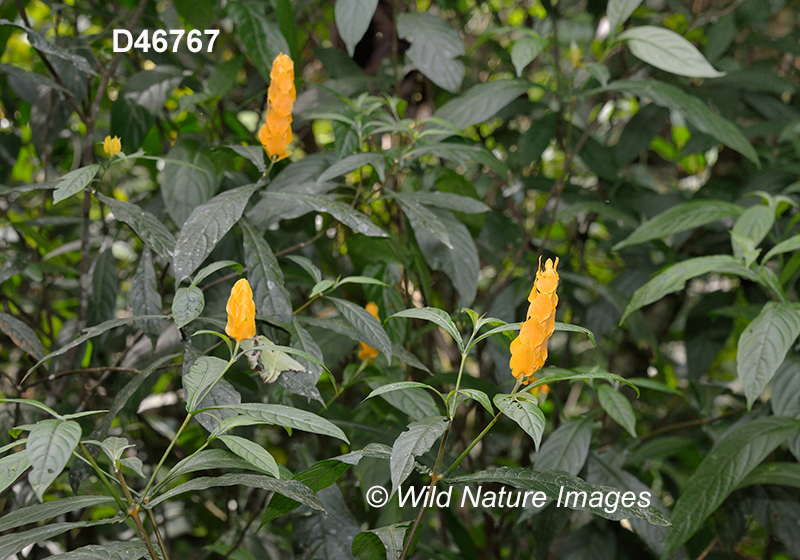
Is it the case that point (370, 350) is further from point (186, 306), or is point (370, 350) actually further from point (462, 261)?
point (186, 306)

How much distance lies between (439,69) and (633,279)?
73cm

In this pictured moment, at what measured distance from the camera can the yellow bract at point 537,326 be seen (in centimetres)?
62

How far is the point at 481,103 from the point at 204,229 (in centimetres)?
65

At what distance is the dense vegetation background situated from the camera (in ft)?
2.68

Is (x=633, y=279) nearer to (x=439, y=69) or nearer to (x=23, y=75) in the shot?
(x=439, y=69)

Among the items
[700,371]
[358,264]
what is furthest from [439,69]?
[700,371]

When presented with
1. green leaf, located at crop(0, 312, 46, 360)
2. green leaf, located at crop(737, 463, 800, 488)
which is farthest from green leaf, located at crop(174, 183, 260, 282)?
green leaf, located at crop(737, 463, 800, 488)

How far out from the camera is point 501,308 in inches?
57.2

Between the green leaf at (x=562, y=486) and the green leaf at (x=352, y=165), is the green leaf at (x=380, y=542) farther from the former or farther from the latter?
the green leaf at (x=352, y=165)

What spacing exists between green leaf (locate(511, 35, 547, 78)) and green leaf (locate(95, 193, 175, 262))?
0.66 meters

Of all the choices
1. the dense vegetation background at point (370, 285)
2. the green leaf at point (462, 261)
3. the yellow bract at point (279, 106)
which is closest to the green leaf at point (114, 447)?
the dense vegetation background at point (370, 285)

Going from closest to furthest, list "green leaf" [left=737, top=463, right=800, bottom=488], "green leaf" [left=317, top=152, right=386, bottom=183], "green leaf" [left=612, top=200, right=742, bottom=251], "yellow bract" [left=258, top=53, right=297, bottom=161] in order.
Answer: "yellow bract" [left=258, top=53, right=297, bottom=161]
"green leaf" [left=317, top=152, right=386, bottom=183]
"green leaf" [left=737, top=463, right=800, bottom=488]
"green leaf" [left=612, top=200, right=742, bottom=251]

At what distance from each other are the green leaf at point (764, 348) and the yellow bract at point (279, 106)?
0.74 meters

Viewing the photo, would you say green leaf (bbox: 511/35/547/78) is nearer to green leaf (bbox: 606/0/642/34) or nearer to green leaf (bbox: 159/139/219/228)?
green leaf (bbox: 606/0/642/34)
